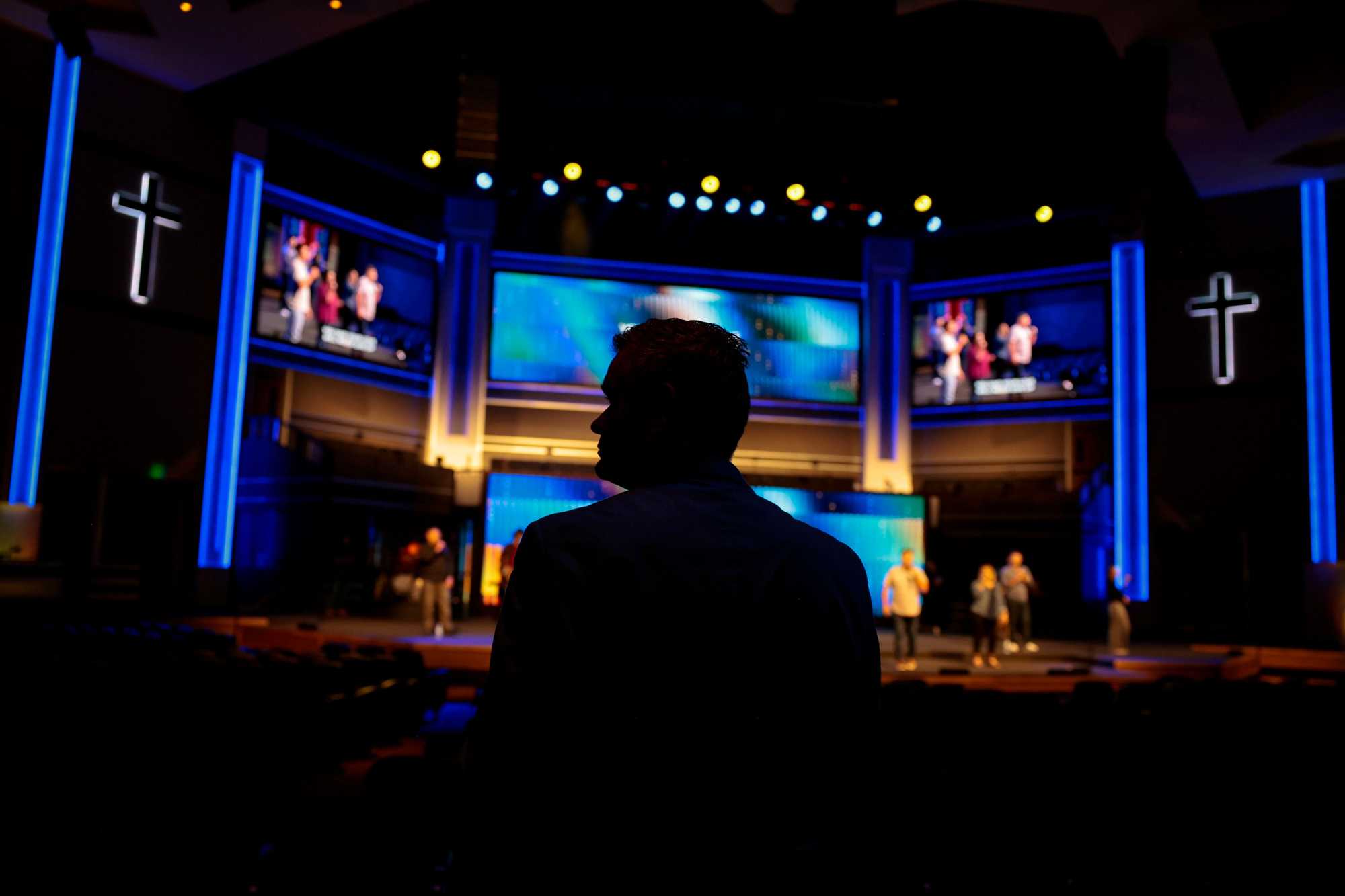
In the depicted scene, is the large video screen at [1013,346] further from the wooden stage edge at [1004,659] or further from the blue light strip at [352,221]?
the blue light strip at [352,221]

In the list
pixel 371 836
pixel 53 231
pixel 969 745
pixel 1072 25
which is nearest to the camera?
pixel 371 836

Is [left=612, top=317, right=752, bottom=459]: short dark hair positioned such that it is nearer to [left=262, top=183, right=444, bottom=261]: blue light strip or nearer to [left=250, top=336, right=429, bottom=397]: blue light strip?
[left=250, top=336, right=429, bottom=397]: blue light strip

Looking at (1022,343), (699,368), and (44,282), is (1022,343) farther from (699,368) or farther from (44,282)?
(699,368)

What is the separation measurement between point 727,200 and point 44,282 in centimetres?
989

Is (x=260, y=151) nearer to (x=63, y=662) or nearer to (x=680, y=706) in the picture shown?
(x=63, y=662)

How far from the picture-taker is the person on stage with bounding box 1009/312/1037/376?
67.9 feet

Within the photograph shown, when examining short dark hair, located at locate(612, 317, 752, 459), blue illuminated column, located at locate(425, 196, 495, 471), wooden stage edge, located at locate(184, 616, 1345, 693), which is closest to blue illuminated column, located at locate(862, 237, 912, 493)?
wooden stage edge, located at locate(184, 616, 1345, 693)

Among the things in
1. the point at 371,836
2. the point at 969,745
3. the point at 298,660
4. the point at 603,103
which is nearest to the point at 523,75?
the point at 603,103

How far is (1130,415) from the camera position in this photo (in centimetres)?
1908

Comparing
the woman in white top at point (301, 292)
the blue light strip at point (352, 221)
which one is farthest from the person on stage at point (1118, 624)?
the woman in white top at point (301, 292)

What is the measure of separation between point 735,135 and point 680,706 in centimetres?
1860

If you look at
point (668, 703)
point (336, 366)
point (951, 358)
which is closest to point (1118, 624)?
point (951, 358)

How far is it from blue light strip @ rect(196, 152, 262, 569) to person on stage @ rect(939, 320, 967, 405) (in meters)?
14.0

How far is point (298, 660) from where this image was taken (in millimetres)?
8336
